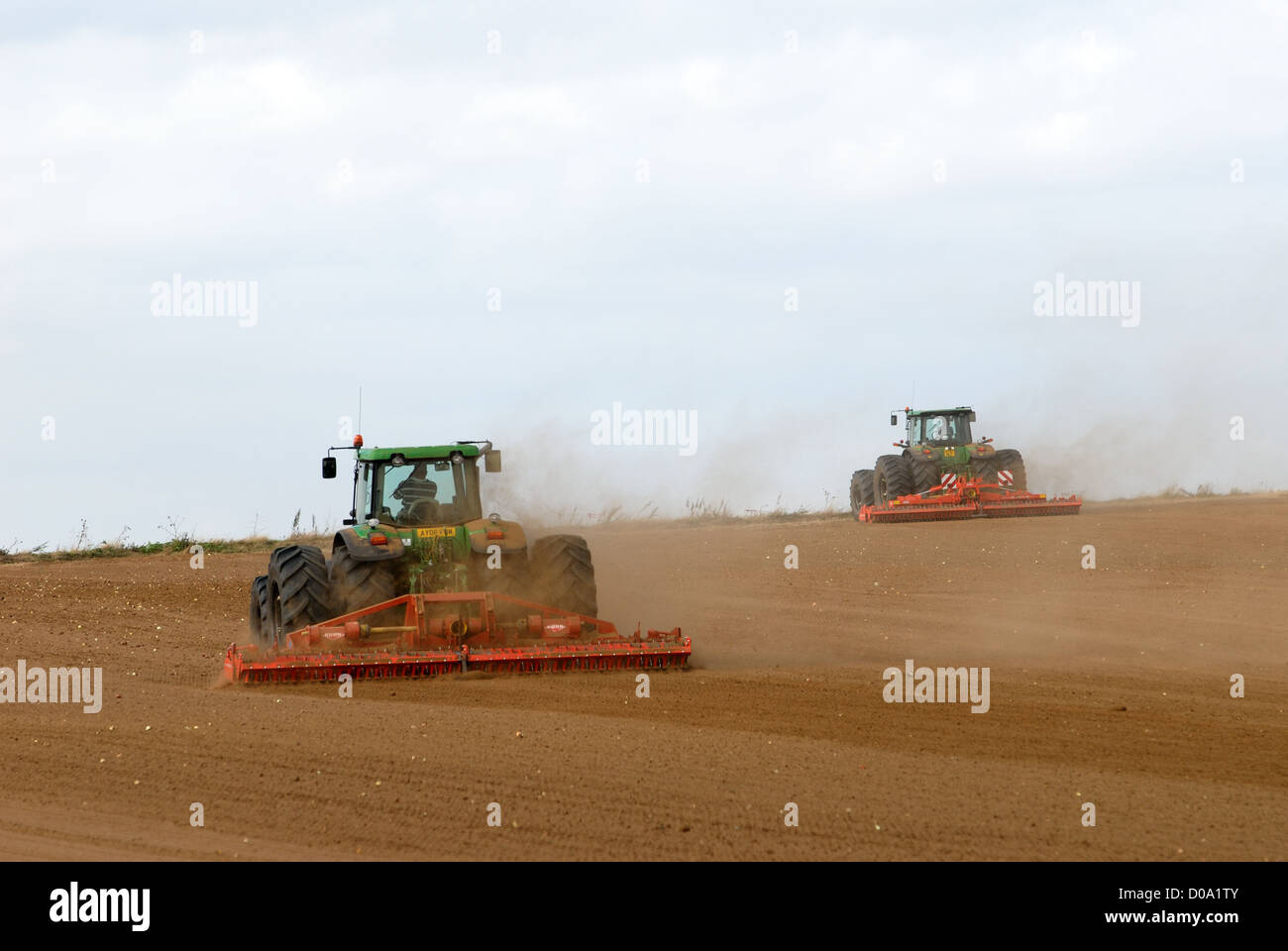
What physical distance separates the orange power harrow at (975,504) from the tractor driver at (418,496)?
17.1m

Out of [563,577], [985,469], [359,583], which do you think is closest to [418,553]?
[359,583]

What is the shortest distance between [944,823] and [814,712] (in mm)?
3091

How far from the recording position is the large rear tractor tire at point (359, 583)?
12102mm

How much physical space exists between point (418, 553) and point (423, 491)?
725 millimetres

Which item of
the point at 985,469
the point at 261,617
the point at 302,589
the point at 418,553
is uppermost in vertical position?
the point at 985,469

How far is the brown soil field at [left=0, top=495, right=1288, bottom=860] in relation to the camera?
656 centimetres

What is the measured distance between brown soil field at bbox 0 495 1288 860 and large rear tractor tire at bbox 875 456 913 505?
11612mm

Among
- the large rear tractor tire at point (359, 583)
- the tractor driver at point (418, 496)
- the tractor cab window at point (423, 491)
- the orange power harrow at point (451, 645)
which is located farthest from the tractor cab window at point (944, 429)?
the large rear tractor tire at point (359, 583)

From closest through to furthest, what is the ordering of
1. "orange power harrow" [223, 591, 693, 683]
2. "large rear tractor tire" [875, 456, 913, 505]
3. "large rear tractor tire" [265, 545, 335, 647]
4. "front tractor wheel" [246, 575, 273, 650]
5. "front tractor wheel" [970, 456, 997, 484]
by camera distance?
"orange power harrow" [223, 591, 693, 683], "large rear tractor tire" [265, 545, 335, 647], "front tractor wheel" [246, 575, 273, 650], "large rear tractor tire" [875, 456, 913, 505], "front tractor wheel" [970, 456, 997, 484]

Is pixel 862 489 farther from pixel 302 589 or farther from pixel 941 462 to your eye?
pixel 302 589

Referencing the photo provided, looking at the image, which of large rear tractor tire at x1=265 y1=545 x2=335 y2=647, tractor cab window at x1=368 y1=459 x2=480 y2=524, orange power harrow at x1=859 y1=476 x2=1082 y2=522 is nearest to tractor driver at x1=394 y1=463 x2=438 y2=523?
tractor cab window at x1=368 y1=459 x2=480 y2=524

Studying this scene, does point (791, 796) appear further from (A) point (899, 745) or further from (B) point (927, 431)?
(B) point (927, 431)

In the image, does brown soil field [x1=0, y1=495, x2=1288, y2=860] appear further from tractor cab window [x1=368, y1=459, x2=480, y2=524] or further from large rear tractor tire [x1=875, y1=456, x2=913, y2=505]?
large rear tractor tire [x1=875, y1=456, x2=913, y2=505]

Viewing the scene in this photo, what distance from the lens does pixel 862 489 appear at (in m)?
31.1
